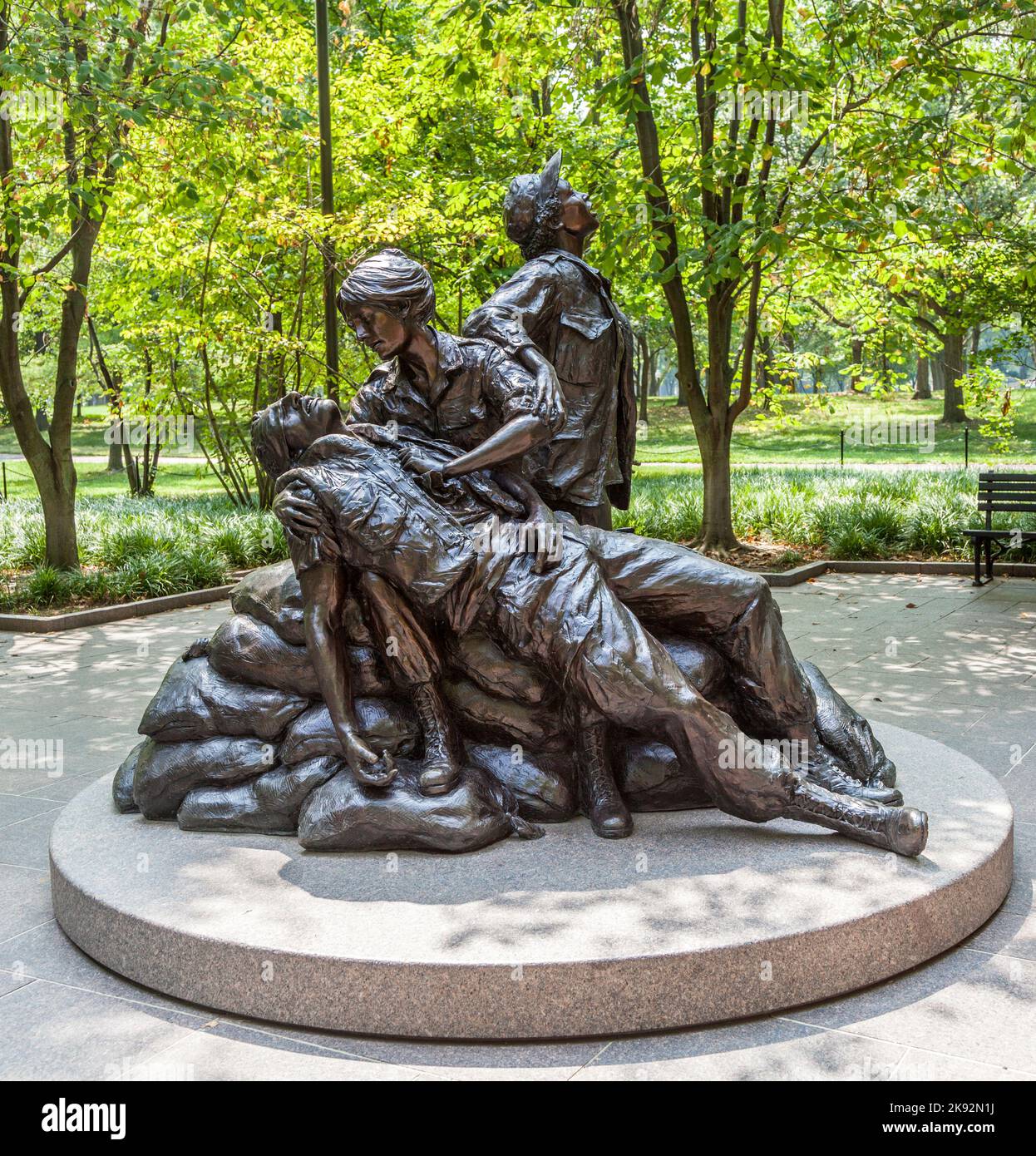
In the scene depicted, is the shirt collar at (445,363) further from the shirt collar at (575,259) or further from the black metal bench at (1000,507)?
the black metal bench at (1000,507)

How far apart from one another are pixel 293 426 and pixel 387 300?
592 millimetres

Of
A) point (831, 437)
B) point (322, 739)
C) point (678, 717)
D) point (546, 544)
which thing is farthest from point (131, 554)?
point (831, 437)

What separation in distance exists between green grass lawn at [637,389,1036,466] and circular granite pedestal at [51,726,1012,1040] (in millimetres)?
24451

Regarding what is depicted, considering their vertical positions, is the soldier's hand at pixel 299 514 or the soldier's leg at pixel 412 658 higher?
the soldier's hand at pixel 299 514

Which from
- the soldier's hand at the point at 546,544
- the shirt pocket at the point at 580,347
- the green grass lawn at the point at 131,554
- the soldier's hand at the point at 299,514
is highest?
the shirt pocket at the point at 580,347

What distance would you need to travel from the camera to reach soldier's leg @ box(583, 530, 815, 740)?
180 inches

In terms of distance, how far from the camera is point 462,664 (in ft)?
14.8

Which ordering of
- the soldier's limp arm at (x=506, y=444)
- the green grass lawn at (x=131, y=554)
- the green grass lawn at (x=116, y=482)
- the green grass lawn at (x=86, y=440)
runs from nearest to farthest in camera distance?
the soldier's limp arm at (x=506, y=444), the green grass lawn at (x=131, y=554), the green grass lawn at (x=116, y=482), the green grass lawn at (x=86, y=440)

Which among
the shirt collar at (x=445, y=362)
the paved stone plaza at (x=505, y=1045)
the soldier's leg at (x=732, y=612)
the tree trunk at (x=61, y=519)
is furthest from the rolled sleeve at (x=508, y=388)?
the tree trunk at (x=61, y=519)

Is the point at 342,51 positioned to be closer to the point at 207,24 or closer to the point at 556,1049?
the point at 207,24

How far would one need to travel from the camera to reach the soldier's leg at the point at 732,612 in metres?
4.57

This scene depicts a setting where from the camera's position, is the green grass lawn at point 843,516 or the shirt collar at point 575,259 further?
the green grass lawn at point 843,516

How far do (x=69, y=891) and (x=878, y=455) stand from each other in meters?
29.9

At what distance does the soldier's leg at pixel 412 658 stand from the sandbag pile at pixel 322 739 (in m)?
0.10
